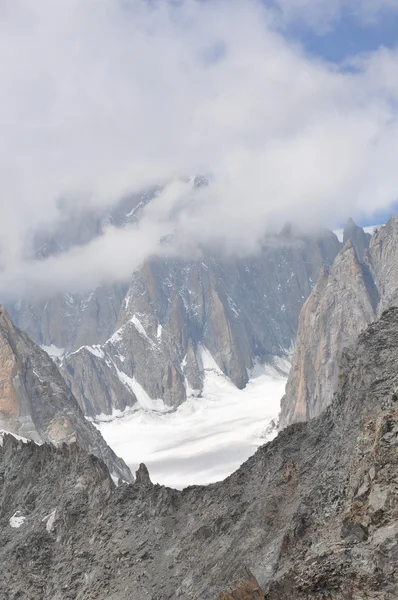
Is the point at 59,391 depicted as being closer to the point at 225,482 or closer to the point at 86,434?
the point at 86,434

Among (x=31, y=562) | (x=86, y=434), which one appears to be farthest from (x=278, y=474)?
(x=86, y=434)

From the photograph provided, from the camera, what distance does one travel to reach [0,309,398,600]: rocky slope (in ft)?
82.8

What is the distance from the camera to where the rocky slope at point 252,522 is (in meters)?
25.2

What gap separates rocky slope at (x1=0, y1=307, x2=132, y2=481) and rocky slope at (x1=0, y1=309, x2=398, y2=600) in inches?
4058

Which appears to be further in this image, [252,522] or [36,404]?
[36,404]

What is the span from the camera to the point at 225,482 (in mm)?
40719

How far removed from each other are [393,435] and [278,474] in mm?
11297

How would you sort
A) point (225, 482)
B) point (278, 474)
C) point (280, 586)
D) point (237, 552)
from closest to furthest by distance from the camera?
point (280, 586), point (237, 552), point (278, 474), point (225, 482)

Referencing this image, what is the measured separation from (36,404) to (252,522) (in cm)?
14214

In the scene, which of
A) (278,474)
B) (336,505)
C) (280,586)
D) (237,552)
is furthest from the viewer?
(278,474)

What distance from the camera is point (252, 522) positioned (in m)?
34.4

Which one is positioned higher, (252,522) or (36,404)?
(36,404)

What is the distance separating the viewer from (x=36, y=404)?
557 ft

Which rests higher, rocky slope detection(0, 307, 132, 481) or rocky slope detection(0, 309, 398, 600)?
rocky slope detection(0, 307, 132, 481)
